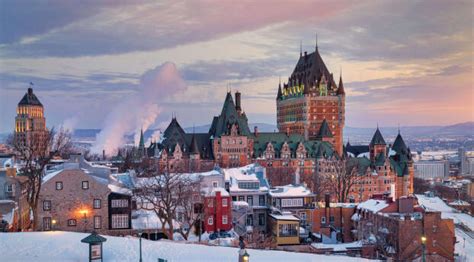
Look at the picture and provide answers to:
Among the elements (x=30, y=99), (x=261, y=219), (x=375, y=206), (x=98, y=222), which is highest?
(x=30, y=99)

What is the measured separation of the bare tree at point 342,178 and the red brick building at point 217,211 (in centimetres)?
2949

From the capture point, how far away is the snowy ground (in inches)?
799

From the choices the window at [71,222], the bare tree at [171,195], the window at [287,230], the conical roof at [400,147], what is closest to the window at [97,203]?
the window at [71,222]

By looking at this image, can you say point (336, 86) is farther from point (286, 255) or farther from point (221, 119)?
point (286, 255)

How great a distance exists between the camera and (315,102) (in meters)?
99.4

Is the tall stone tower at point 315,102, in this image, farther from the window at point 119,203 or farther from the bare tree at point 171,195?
the window at point 119,203

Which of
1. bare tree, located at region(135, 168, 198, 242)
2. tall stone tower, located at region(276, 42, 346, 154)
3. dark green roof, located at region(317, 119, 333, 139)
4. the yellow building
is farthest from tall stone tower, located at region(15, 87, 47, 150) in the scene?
the yellow building

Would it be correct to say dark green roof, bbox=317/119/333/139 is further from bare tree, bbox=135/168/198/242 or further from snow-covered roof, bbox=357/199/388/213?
bare tree, bbox=135/168/198/242

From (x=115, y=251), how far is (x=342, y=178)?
5220cm

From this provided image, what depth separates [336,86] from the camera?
4058 inches

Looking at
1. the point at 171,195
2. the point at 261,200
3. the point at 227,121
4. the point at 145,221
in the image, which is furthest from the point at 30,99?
the point at 171,195

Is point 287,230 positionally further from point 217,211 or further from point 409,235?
point 409,235

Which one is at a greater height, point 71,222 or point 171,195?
point 171,195

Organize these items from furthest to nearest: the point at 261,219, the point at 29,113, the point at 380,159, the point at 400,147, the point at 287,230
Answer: the point at 29,113
the point at 400,147
the point at 380,159
the point at 261,219
the point at 287,230
